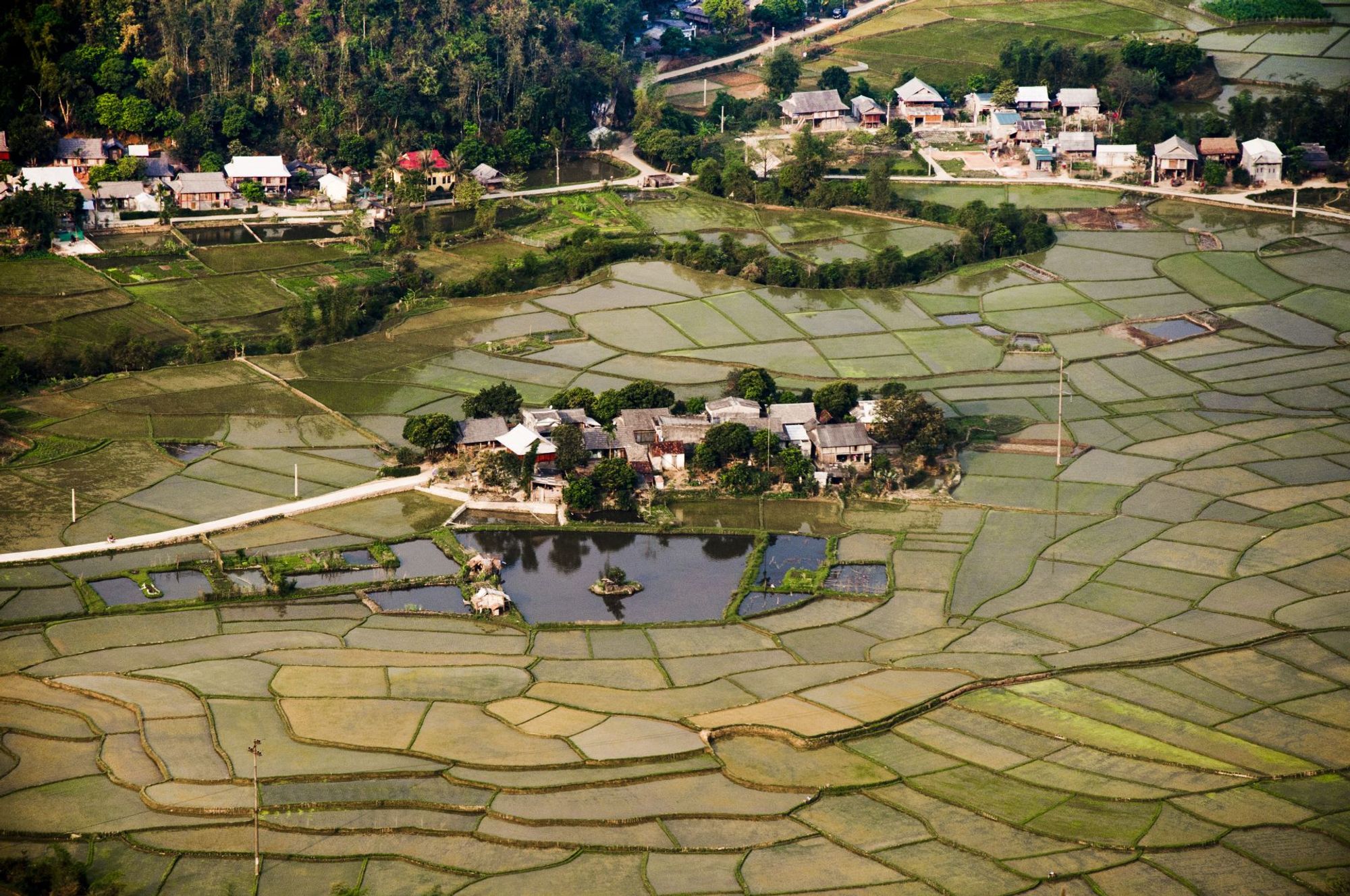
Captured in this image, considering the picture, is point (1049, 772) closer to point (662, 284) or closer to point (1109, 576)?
point (1109, 576)

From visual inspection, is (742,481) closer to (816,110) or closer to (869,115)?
(816,110)

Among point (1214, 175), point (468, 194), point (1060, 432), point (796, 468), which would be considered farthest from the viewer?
point (1214, 175)

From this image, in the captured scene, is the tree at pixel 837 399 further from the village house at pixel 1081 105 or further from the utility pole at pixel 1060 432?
the village house at pixel 1081 105

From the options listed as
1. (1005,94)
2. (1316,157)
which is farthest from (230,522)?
(1316,157)

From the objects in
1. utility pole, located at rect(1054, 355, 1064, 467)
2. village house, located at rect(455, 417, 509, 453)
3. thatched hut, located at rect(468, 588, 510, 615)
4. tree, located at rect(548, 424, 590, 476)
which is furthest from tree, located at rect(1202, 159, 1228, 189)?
thatched hut, located at rect(468, 588, 510, 615)

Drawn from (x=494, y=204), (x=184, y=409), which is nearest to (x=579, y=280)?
(x=494, y=204)
